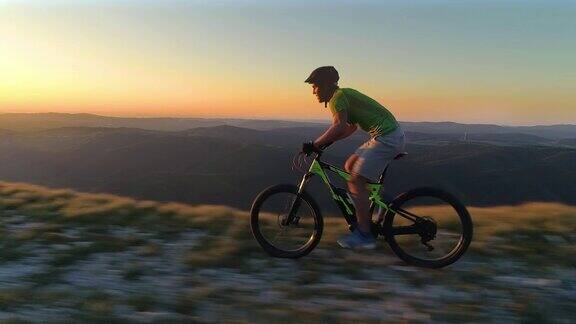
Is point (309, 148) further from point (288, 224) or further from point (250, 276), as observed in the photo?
A: point (250, 276)

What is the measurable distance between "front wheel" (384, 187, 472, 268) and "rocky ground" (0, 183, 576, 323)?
193 millimetres

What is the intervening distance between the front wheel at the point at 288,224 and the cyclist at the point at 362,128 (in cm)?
66

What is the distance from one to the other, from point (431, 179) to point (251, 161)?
7138 centimetres

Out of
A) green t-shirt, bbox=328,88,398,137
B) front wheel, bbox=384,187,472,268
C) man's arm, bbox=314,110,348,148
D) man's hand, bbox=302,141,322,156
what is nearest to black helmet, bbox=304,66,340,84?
green t-shirt, bbox=328,88,398,137

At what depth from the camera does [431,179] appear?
16612 centimetres

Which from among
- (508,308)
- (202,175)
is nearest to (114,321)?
(508,308)

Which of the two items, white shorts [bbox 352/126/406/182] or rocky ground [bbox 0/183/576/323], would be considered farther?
white shorts [bbox 352/126/406/182]

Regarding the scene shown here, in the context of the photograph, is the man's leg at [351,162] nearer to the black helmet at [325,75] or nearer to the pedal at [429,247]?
the black helmet at [325,75]

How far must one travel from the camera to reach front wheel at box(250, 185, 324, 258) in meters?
6.57

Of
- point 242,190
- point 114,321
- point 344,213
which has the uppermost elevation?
point 344,213

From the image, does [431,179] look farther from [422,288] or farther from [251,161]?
[422,288]

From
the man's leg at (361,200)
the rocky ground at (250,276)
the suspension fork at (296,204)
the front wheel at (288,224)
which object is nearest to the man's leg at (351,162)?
the man's leg at (361,200)

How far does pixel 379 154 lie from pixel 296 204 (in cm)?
139

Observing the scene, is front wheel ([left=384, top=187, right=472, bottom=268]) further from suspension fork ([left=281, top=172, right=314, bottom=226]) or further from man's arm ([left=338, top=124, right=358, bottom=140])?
suspension fork ([left=281, top=172, right=314, bottom=226])
